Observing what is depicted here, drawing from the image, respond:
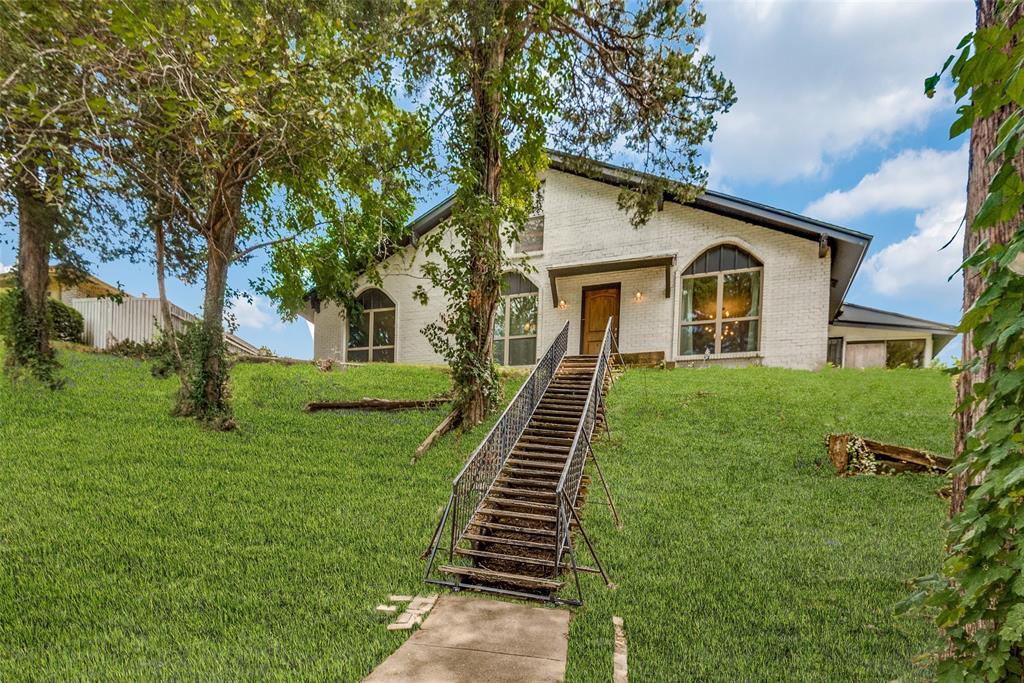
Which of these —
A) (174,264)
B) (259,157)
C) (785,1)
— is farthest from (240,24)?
(785,1)

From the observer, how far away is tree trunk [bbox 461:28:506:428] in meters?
8.87

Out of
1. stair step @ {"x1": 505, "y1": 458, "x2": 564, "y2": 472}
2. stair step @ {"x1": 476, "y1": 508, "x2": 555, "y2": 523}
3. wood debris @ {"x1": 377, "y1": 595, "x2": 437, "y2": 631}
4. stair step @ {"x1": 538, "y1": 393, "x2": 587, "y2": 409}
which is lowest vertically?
wood debris @ {"x1": 377, "y1": 595, "x2": 437, "y2": 631}

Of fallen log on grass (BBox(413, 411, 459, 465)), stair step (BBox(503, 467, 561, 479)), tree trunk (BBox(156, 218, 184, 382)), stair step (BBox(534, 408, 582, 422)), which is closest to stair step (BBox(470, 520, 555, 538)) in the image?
stair step (BBox(503, 467, 561, 479))

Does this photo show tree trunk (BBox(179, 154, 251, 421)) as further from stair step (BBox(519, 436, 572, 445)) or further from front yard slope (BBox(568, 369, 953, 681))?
front yard slope (BBox(568, 369, 953, 681))

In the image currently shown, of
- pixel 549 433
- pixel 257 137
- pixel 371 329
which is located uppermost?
pixel 257 137

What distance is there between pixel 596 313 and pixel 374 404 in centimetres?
705

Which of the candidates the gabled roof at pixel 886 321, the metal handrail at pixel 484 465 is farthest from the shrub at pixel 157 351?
the gabled roof at pixel 886 321

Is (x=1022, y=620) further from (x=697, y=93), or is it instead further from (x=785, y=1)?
(x=697, y=93)

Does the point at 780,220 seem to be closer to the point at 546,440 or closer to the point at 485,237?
the point at 485,237

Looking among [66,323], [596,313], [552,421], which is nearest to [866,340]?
[596,313]

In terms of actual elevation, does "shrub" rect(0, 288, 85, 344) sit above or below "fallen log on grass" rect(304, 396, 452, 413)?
above

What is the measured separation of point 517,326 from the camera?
1531 cm

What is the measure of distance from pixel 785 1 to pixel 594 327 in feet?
29.2

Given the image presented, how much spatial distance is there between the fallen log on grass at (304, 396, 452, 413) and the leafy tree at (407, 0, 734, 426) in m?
1.83
